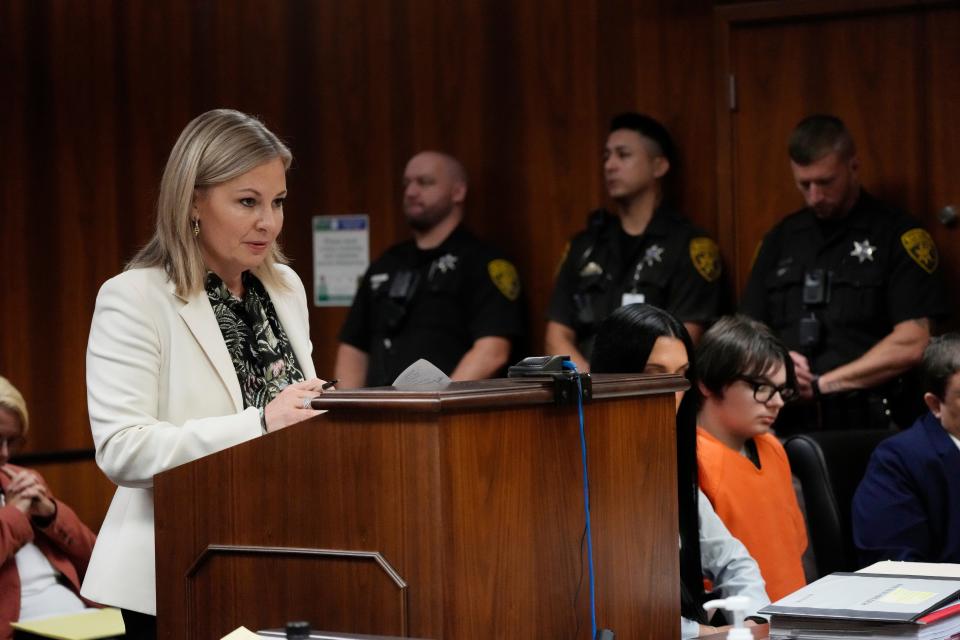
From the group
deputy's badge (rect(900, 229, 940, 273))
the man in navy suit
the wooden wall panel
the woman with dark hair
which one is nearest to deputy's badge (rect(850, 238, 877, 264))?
deputy's badge (rect(900, 229, 940, 273))

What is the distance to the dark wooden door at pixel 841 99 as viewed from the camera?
504 cm

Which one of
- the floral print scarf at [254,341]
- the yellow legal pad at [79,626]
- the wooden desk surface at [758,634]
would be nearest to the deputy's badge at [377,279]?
the yellow legal pad at [79,626]

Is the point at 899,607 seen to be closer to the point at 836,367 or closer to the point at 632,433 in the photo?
the point at 632,433

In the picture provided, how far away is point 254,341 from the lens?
7.40 ft

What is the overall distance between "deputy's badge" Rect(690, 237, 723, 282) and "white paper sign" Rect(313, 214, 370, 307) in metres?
1.63

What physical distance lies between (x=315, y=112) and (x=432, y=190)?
35.7 inches

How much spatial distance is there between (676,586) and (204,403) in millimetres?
771

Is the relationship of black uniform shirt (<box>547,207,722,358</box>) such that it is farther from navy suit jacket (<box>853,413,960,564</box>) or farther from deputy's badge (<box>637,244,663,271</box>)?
navy suit jacket (<box>853,413,960,564</box>)

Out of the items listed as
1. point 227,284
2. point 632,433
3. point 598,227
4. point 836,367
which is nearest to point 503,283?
point 598,227

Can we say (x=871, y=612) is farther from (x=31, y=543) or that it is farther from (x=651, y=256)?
(x=651, y=256)

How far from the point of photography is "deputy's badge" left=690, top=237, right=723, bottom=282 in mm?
5082

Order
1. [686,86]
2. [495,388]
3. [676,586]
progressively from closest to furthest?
[495,388], [676,586], [686,86]

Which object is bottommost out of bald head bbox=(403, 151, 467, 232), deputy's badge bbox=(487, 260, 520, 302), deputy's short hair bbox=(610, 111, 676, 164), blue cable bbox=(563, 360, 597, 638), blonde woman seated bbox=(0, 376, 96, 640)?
blonde woman seated bbox=(0, 376, 96, 640)

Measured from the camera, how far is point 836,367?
470 cm
